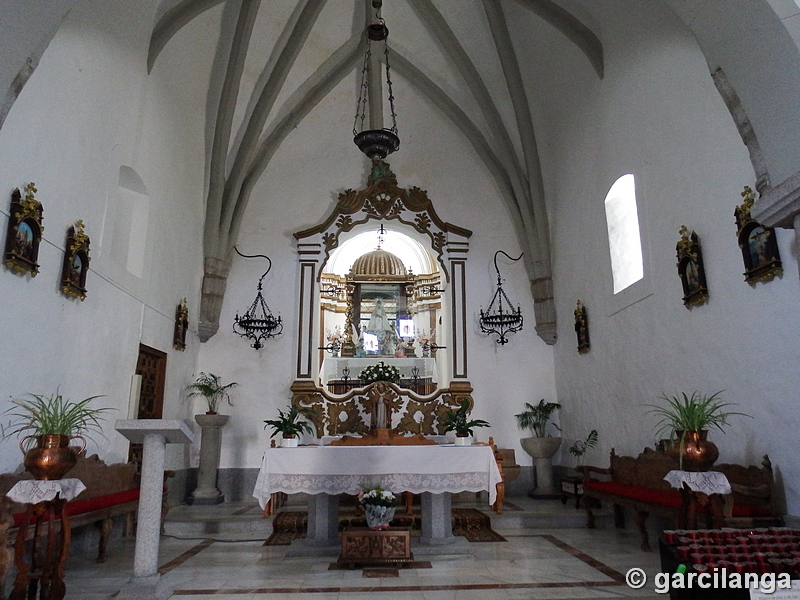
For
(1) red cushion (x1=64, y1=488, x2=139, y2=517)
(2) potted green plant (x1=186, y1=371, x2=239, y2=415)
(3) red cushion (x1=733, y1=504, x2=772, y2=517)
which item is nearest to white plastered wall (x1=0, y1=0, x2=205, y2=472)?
(2) potted green plant (x1=186, y1=371, x2=239, y2=415)

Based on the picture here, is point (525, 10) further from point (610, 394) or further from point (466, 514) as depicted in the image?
point (466, 514)

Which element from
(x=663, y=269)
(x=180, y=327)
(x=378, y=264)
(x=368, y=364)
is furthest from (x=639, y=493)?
(x=378, y=264)

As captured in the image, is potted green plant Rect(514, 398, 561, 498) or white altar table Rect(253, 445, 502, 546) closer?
white altar table Rect(253, 445, 502, 546)

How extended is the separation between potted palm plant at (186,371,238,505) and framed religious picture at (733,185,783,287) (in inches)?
307

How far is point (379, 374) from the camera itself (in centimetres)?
978

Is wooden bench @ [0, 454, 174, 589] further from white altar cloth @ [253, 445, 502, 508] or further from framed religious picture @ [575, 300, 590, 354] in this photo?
framed religious picture @ [575, 300, 590, 354]

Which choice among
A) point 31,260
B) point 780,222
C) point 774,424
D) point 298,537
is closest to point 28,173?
point 31,260

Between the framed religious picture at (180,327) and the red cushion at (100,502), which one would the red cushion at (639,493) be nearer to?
the red cushion at (100,502)

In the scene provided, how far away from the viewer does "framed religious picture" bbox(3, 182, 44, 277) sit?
16.5 ft

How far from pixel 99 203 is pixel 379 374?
4.92 meters

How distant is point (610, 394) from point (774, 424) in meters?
3.35

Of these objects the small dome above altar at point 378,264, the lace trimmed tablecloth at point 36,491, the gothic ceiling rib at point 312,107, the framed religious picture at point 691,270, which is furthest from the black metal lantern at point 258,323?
the framed religious picture at point 691,270

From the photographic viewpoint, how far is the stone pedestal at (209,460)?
9.26 m

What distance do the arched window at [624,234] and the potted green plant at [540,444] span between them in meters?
2.84
